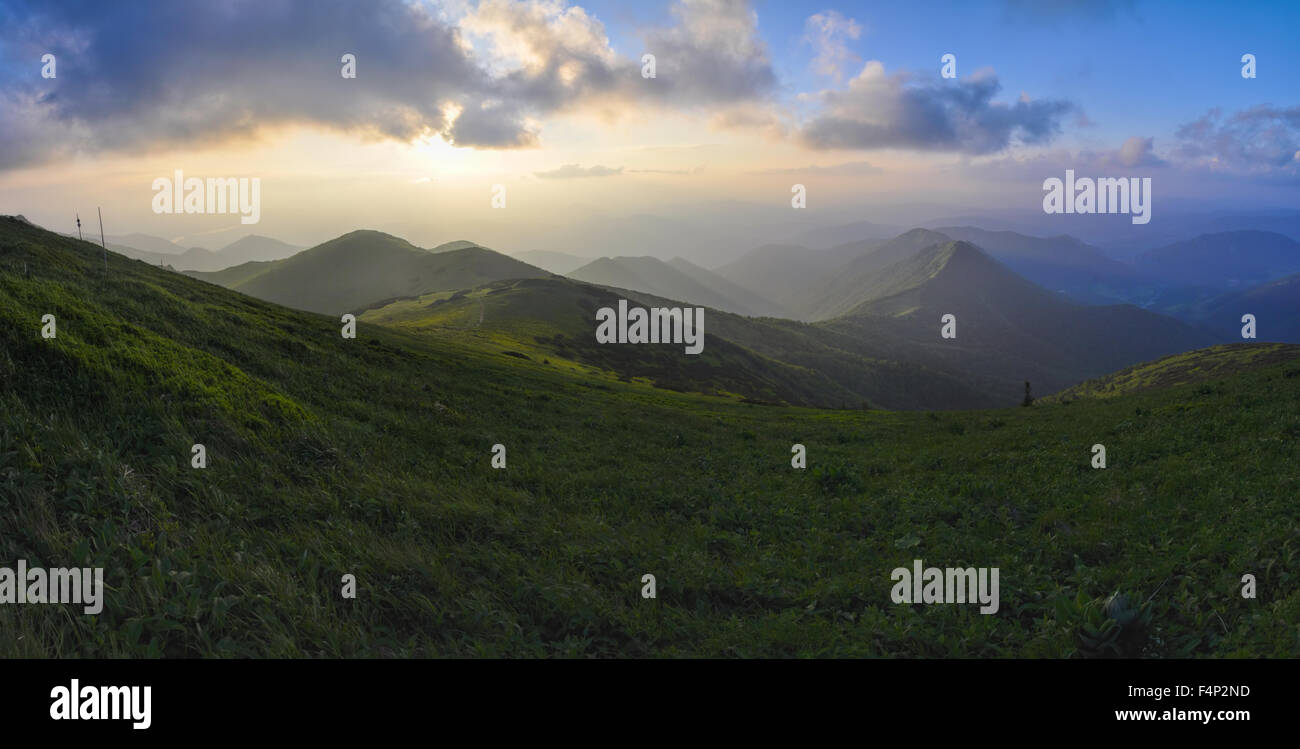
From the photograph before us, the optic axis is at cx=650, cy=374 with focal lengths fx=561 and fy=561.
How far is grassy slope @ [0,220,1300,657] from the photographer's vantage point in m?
7.37

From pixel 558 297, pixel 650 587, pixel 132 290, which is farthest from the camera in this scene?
pixel 558 297

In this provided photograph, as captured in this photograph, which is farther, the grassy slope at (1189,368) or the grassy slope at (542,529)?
the grassy slope at (1189,368)

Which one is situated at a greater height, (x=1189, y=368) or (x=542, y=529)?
(x=1189, y=368)

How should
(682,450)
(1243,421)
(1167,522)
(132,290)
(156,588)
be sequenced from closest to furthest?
1. (156,588)
2. (1167,522)
3. (1243,421)
4. (682,450)
5. (132,290)

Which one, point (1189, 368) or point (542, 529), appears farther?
point (1189, 368)

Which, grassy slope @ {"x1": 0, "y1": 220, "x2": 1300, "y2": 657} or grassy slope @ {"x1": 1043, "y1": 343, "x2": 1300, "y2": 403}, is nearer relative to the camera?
grassy slope @ {"x1": 0, "y1": 220, "x2": 1300, "y2": 657}

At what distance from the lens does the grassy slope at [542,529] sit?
737 centimetres

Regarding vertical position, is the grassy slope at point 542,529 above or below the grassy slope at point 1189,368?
below

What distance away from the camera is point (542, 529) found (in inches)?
453

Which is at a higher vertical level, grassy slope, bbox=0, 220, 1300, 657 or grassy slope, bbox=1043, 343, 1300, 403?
grassy slope, bbox=1043, 343, 1300, 403

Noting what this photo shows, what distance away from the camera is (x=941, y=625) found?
8.21 metres
